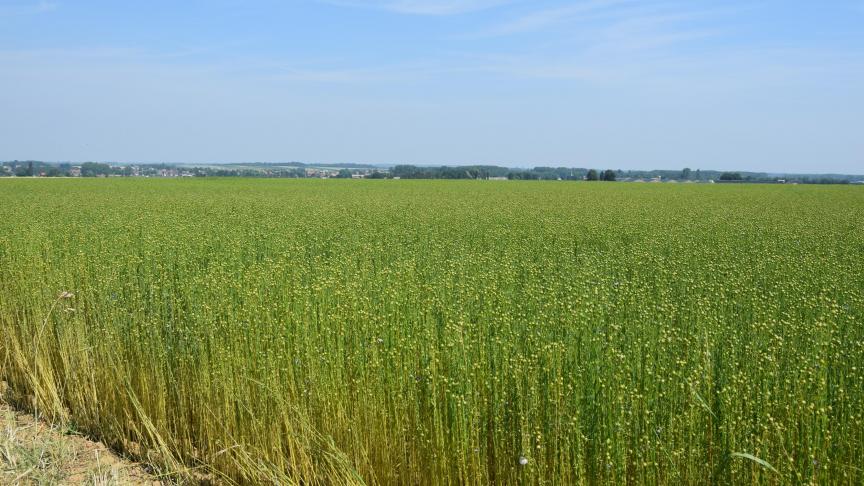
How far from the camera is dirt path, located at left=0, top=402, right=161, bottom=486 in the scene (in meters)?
4.69

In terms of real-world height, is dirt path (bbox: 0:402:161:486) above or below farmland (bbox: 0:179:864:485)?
below

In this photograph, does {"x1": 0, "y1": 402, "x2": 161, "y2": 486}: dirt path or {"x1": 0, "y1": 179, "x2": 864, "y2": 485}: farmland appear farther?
{"x1": 0, "y1": 402, "x2": 161, "y2": 486}: dirt path

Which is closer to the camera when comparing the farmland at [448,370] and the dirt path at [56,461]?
the farmland at [448,370]

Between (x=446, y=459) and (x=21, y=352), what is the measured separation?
17.4 feet

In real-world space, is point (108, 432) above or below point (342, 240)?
below

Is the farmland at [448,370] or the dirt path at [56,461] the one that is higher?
the farmland at [448,370]

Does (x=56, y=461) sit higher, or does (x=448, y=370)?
(x=448, y=370)

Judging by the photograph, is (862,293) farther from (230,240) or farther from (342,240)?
(230,240)

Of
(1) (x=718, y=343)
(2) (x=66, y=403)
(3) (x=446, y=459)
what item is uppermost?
(1) (x=718, y=343)

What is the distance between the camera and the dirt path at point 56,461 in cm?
469

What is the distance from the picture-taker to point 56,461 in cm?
493

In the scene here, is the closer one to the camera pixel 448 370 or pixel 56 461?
pixel 448 370

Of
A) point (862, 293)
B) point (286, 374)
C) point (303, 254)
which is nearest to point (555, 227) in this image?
point (303, 254)

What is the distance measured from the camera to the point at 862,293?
6.70 m
